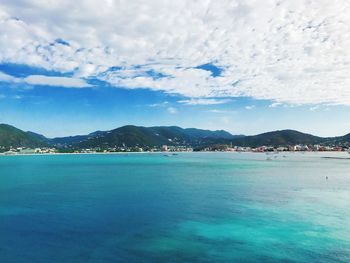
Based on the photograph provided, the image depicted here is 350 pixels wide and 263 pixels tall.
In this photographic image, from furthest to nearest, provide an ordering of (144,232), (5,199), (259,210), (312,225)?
(5,199), (259,210), (312,225), (144,232)

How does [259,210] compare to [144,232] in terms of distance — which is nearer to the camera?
[144,232]

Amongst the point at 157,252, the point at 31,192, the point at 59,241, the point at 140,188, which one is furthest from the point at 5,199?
the point at 157,252

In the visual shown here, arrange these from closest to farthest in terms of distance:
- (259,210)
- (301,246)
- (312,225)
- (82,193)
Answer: (301,246)
(312,225)
(259,210)
(82,193)

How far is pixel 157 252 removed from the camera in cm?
2225

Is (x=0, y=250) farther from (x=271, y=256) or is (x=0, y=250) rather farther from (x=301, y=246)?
(x=301, y=246)

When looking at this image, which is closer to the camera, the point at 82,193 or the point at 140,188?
the point at 82,193

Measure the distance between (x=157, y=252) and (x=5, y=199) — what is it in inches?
1183

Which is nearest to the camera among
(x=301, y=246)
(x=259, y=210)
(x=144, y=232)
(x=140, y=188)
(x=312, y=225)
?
(x=301, y=246)

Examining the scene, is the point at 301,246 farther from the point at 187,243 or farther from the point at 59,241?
the point at 59,241

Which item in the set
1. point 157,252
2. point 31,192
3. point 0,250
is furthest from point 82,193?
point 157,252

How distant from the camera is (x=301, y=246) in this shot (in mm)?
23812

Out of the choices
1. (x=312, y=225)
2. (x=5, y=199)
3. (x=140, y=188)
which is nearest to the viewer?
(x=312, y=225)

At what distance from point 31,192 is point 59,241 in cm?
2963

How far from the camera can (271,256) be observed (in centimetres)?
2181
